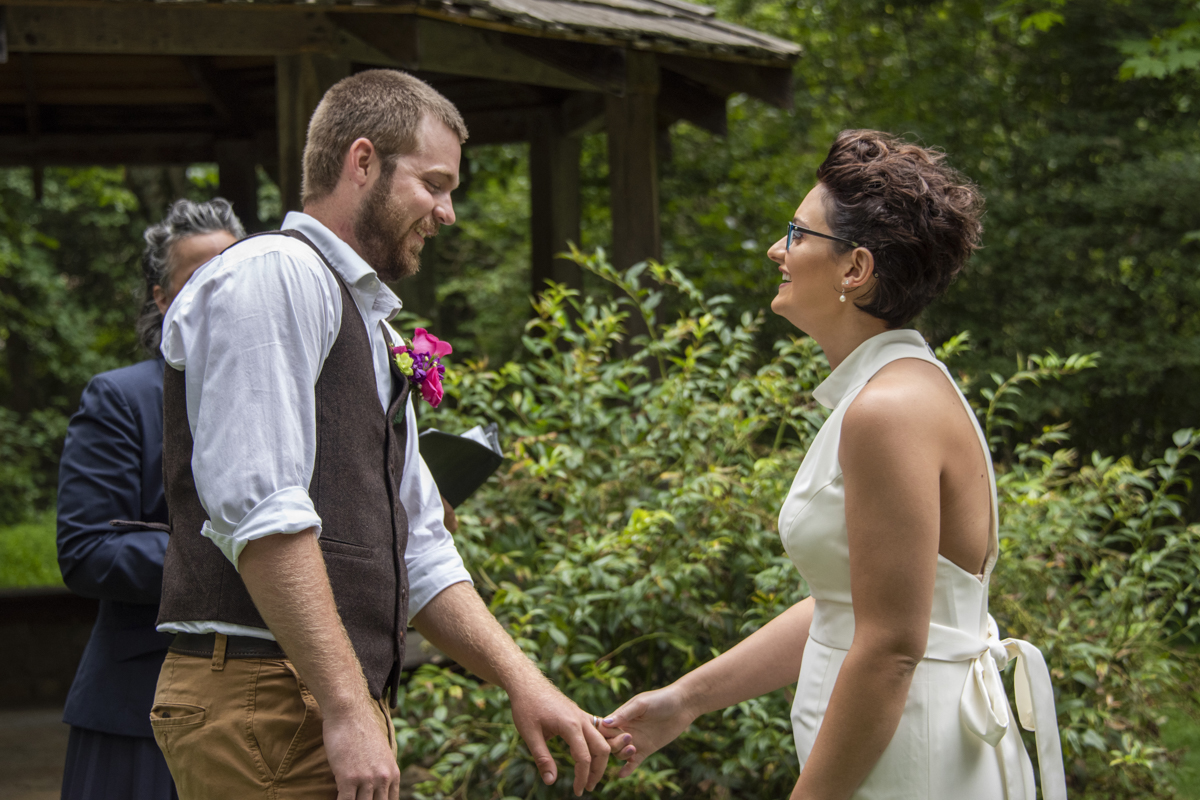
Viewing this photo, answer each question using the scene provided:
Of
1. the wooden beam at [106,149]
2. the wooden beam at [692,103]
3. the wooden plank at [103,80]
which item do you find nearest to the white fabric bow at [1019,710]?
the wooden beam at [692,103]

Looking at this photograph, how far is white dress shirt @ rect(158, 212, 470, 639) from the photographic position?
148 centimetres

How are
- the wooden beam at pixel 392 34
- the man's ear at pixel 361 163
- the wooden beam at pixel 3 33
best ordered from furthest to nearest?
the wooden beam at pixel 392 34, the wooden beam at pixel 3 33, the man's ear at pixel 361 163

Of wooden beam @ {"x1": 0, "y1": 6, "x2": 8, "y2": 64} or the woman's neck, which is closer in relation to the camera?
the woman's neck

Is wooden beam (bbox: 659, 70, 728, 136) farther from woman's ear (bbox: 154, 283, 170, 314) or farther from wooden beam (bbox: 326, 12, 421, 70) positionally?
woman's ear (bbox: 154, 283, 170, 314)

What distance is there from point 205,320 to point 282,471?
27 centimetres

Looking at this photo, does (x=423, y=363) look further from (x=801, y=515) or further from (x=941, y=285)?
(x=941, y=285)

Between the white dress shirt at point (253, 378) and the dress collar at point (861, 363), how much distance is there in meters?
0.77

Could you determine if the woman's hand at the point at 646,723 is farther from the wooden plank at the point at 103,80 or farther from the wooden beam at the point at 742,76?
the wooden plank at the point at 103,80

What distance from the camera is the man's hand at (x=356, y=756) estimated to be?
4.86 ft

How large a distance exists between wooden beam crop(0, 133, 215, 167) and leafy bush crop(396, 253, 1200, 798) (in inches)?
167

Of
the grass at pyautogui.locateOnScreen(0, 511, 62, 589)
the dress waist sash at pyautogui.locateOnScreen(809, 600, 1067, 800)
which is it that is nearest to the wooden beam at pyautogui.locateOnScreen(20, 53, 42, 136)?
the grass at pyautogui.locateOnScreen(0, 511, 62, 589)

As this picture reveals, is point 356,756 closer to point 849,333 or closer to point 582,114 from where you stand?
point 849,333

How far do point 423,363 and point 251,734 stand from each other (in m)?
0.75

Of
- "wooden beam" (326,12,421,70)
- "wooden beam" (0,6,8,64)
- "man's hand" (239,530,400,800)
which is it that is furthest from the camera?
"wooden beam" (326,12,421,70)
